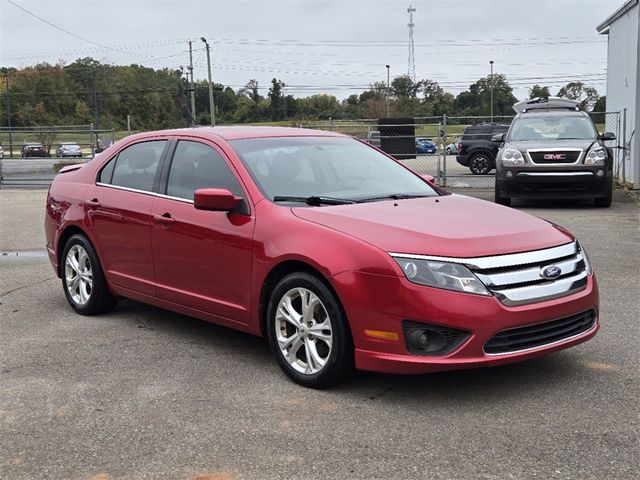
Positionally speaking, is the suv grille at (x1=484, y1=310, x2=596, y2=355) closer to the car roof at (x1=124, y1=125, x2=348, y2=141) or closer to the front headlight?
the front headlight

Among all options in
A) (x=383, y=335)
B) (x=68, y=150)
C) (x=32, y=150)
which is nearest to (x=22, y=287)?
(x=383, y=335)

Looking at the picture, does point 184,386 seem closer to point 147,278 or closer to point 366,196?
point 147,278

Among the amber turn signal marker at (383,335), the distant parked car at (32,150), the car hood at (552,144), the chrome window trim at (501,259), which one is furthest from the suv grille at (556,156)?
the distant parked car at (32,150)

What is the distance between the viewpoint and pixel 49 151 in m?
29.1

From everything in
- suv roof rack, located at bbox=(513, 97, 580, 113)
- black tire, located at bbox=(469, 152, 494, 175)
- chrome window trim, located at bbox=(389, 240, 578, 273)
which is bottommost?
black tire, located at bbox=(469, 152, 494, 175)

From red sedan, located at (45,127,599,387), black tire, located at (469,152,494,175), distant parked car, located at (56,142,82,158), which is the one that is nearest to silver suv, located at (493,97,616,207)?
red sedan, located at (45,127,599,387)

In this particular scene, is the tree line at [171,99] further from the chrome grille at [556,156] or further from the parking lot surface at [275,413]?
the parking lot surface at [275,413]

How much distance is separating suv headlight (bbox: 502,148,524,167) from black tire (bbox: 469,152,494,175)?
10.4m

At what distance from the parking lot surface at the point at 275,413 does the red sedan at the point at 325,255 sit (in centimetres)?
27

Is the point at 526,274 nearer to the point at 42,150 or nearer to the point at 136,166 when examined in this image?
the point at 136,166

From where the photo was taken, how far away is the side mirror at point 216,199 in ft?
15.2

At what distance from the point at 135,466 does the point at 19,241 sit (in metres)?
8.42

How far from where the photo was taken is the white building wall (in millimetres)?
15918

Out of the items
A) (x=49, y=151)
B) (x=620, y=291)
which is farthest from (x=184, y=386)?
(x=49, y=151)
